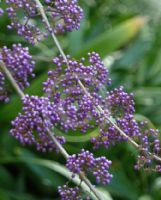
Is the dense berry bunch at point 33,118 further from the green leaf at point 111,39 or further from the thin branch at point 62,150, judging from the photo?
the green leaf at point 111,39

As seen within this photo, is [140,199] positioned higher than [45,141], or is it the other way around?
[140,199]

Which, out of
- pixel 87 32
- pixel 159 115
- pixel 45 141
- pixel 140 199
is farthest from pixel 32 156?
pixel 45 141

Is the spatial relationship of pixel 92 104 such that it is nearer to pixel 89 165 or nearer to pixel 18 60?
pixel 89 165

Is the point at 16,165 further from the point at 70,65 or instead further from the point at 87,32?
the point at 70,65

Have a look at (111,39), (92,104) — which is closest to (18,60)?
(92,104)

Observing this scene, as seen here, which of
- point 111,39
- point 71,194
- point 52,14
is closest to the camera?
point 71,194

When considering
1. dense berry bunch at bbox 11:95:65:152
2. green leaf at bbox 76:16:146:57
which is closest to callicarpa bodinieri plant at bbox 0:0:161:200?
dense berry bunch at bbox 11:95:65:152

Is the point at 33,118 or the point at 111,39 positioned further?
the point at 111,39

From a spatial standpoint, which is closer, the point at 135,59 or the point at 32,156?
the point at 32,156
